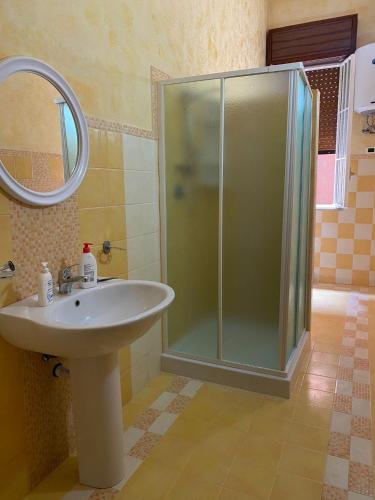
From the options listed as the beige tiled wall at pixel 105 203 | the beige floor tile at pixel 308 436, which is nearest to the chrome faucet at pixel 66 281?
the beige tiled wall at pixel 105 203

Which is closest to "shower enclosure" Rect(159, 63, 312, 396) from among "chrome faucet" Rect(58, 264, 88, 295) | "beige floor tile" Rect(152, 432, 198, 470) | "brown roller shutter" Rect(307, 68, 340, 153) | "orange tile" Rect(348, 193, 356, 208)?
"beige floor tile" Rect(152, 432, 198, 470)

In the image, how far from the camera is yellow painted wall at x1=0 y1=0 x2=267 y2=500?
1.39 metres

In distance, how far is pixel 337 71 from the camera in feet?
14.1

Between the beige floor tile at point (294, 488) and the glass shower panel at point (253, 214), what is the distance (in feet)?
2.24

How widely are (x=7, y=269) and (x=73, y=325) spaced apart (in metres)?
0.34

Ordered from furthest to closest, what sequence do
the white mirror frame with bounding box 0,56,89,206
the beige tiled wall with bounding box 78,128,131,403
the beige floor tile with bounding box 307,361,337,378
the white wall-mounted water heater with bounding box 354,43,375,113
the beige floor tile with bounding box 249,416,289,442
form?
the white wall-mounted water heater with bounding box 354,43,375,113, the beige floor tile with bounding box 307,361,337,378, the beige floor tile with bounding box 249,416,289,442, the beige tiled wall with bounding box 78,128,131,403, the white mirror frame with bounding box 0,56,89,206

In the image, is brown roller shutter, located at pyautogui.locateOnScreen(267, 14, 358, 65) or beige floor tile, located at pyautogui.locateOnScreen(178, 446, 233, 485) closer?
beige floor tile, located at pyautogui.locateOnScreen(178, 446, 233, 485)

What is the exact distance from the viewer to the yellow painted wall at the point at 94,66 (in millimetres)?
1389

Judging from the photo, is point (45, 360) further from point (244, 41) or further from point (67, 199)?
point (244, 41)

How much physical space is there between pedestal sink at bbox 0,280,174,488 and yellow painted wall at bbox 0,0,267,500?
161 millimetres

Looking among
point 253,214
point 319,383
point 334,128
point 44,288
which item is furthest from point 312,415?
point 334,128

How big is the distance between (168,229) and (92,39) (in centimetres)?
109

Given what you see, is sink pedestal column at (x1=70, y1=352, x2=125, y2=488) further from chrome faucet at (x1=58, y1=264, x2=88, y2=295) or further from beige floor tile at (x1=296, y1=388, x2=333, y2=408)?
beige floor tile at (x1=296, y1=388, x2=333, y2=408)

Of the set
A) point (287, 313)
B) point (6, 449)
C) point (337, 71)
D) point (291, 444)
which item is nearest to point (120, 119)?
point (287, 313)
